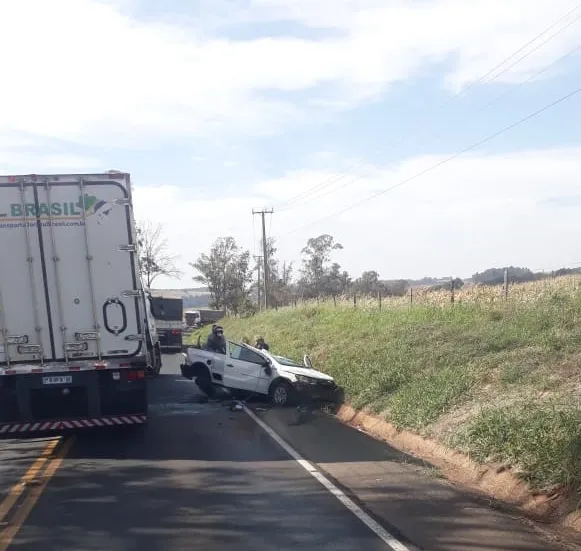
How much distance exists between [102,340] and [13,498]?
4.01 metres

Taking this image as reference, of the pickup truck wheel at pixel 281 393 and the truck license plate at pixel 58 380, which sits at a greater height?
the truck license plate at pixel 58 380

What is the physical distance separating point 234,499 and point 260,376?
926cm

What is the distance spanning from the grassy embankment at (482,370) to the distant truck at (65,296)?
499cm

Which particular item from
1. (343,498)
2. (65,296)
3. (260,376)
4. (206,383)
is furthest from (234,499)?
(206,383)

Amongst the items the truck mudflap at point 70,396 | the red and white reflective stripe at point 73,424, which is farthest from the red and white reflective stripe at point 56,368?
the red and white reflective stripe at point 73,424

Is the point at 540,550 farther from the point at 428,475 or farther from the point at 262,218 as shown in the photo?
the point at 262,218

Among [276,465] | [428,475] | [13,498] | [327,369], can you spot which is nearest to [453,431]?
[428,475]

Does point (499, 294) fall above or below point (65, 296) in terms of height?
below

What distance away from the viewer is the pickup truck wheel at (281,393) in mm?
17453

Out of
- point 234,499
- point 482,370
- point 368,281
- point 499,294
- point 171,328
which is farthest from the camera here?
point 368,281

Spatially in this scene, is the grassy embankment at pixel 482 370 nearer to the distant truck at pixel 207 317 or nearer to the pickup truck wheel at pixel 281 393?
the pickup truck wheel at pixel 281 393

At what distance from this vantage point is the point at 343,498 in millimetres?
8672

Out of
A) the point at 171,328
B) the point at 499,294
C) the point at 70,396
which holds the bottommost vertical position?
the point at 70,396

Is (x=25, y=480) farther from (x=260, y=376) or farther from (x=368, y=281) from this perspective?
(x=368, y=281)
